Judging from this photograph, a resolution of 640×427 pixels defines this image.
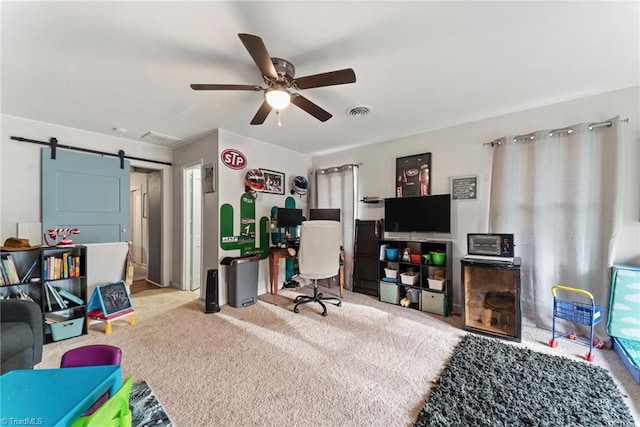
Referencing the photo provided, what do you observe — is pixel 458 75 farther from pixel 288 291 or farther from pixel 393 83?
pixel 288 291

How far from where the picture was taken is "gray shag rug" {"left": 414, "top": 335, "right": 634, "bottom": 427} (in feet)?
4.86

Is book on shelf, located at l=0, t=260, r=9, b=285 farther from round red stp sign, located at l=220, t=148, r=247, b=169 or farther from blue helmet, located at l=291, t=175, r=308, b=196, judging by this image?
blue helmet, located at l=291, t=175, r=308, b=196

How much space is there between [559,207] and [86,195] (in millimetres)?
5718

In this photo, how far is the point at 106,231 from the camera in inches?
141

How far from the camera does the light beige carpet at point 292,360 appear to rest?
5.24 ft

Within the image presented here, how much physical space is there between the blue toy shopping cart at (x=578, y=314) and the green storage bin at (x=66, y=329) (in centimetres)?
462

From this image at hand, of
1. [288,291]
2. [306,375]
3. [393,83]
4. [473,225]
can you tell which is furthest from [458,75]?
[288,291]

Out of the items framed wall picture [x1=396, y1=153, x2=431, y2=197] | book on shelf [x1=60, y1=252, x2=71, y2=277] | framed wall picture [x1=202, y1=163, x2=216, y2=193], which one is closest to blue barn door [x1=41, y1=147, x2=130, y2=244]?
book on shelf [x1=60, y1=252, x2=71, y2=277]

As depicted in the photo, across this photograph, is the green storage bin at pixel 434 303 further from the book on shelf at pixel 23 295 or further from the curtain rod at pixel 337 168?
the book on shelf at pixel 23 295

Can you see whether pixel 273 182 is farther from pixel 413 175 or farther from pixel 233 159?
pixel 413 175

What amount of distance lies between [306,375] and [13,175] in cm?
401

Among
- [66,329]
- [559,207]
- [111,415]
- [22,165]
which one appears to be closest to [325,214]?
[559,207]

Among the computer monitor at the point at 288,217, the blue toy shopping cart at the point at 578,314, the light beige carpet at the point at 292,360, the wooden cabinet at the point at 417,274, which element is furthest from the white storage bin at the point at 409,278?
the computer monitor at the point at 288,217

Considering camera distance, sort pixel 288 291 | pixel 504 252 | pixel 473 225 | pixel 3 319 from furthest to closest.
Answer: pixel 288 291 → pixel 473 225 → pixel 504 252 → pixel 3 319
